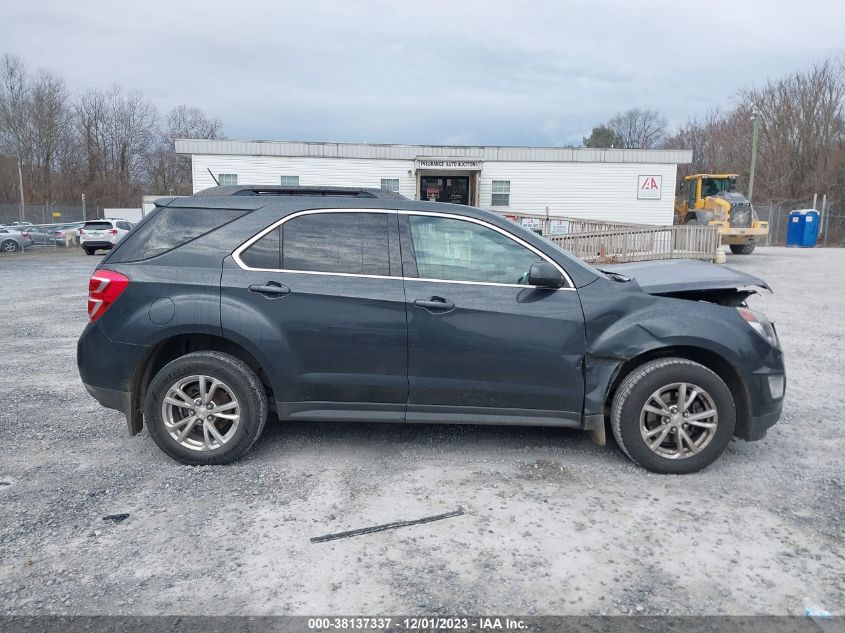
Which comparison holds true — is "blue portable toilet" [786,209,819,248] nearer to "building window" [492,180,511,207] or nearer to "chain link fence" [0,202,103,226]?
"building window" [492,180,511,207]

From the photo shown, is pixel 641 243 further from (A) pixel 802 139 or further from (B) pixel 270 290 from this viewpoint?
(A) pixel 802 139

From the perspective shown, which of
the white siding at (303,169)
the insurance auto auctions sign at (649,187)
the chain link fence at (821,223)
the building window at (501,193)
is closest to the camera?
the white siding at (303,169)

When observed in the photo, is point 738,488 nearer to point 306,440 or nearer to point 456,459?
point 456,459

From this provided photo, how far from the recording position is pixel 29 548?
3088 mm

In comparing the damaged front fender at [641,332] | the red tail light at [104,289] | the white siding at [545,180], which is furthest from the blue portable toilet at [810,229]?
the red tail light at [104,289]

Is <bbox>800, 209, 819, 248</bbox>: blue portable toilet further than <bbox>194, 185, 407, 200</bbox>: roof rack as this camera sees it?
Yes

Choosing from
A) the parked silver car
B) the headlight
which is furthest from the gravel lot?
the parked silver car

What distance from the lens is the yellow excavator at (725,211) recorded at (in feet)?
74.5

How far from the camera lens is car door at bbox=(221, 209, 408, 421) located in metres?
3.94

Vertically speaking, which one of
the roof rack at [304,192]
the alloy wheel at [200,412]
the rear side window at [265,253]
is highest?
the roof rack at [304,192]

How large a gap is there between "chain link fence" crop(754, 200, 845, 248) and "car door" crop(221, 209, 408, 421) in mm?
38203

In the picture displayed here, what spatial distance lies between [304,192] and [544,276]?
183 centimetres

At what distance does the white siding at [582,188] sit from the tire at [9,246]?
67.1ft

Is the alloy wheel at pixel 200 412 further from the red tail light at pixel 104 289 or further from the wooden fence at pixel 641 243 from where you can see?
the wooden fence at pixel 641 243
